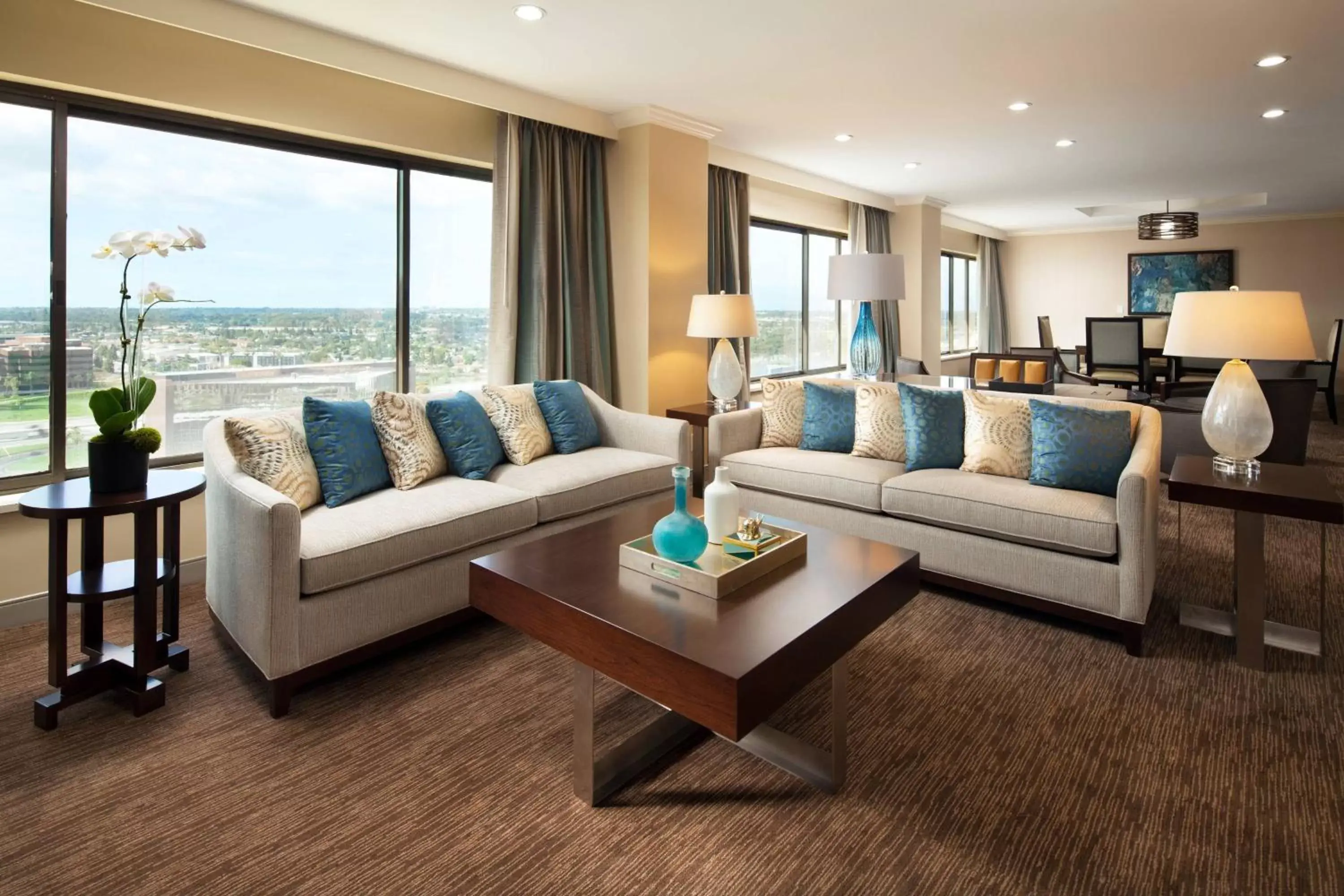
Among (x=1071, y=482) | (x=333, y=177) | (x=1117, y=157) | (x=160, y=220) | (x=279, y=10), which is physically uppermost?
(x=1117, y=157)

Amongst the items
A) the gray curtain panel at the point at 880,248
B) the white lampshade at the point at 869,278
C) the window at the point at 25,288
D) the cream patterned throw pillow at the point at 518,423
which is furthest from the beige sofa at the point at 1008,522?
the gray curtain panel at the point at 880,248

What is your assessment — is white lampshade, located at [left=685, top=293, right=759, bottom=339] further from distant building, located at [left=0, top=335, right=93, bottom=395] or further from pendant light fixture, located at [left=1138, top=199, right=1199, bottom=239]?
pendant light fixture, located at [left=1138, top=199, right=1199, bottom=239]

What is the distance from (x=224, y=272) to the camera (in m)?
3.55

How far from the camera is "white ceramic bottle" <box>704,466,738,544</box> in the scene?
2.13 m

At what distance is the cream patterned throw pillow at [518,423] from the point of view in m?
3.61

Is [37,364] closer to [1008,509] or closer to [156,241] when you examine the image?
[156,241]

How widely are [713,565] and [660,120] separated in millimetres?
3567

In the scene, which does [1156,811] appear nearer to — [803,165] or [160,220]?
[160,220]

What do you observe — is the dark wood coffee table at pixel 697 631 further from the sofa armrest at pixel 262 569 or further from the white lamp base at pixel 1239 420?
the white lamp base at pixel 1239 420

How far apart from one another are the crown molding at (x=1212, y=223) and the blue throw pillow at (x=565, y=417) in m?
9.64

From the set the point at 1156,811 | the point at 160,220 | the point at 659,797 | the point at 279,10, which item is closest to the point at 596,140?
the point at 279,10

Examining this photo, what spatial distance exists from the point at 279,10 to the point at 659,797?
11.2ft

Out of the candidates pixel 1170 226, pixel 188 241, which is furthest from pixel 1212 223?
pixel 188 241

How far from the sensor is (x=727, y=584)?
1948mm
